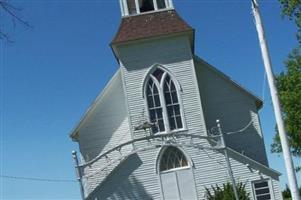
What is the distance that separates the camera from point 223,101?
28.0m

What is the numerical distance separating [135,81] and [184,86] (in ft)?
7.45

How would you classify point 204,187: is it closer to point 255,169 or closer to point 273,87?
point 255,169

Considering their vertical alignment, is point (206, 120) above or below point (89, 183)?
above

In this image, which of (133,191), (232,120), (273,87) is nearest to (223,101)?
(232,120)

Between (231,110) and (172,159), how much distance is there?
4.22m

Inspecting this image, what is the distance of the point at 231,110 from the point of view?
91.8 ft

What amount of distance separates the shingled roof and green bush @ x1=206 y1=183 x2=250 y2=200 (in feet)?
24.4

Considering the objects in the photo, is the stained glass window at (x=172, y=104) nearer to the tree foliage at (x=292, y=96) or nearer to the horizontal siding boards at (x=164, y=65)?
the horizontal siding boards at (x=164, y=65)

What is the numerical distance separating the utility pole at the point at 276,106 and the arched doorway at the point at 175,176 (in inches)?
631

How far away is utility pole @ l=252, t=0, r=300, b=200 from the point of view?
8.93 m

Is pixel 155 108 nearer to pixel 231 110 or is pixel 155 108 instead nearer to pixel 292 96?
pixel 231 110

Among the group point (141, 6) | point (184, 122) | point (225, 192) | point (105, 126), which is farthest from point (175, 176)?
point (141, 6)

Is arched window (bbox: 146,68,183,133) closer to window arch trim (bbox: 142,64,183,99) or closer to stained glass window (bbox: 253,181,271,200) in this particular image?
window arch trim (bbox: 142,64,183,99)

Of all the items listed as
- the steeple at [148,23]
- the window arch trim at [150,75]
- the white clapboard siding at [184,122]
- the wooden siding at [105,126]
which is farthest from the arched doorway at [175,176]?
the steeple at [148,23]
